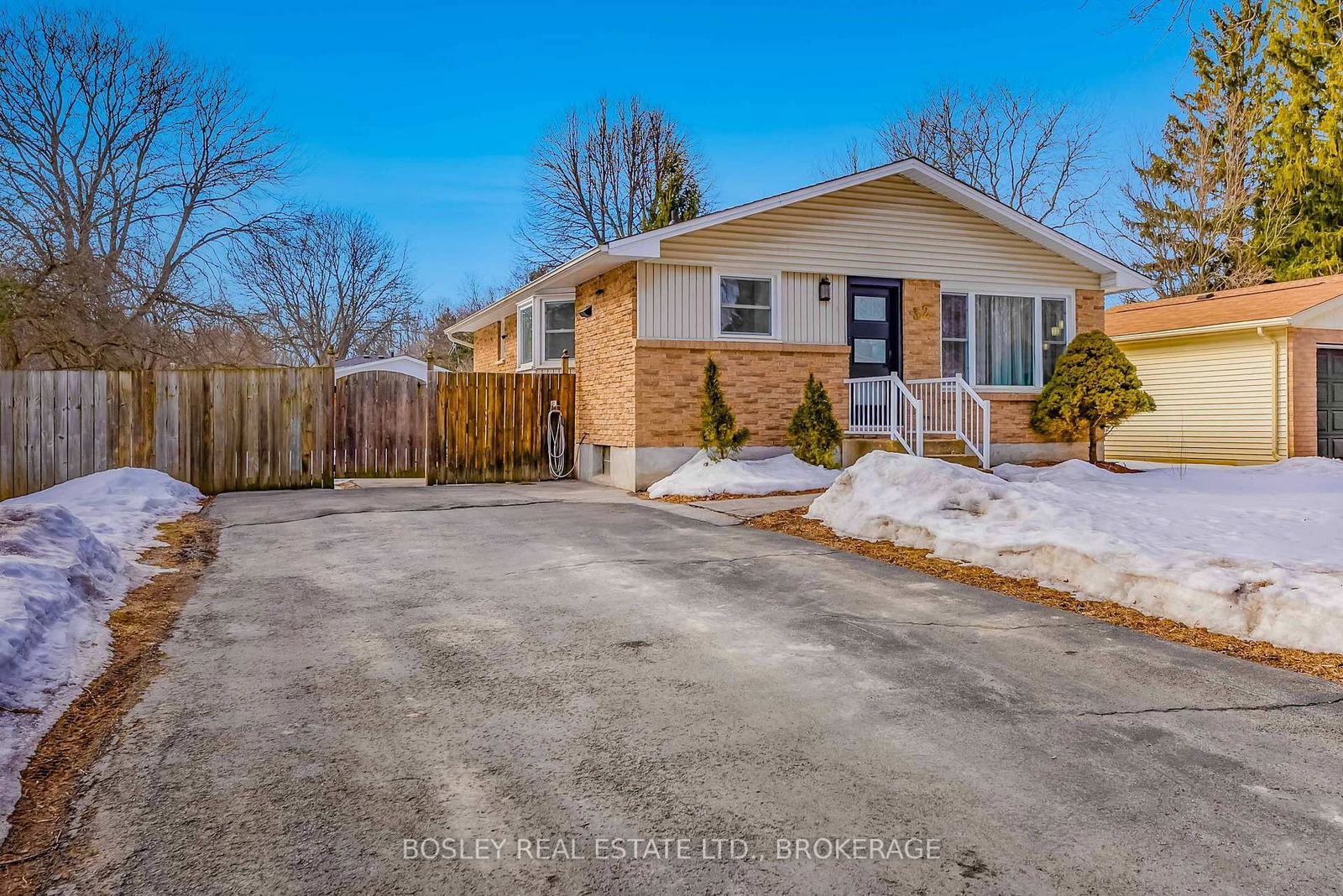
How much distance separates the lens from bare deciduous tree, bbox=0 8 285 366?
1501 cm

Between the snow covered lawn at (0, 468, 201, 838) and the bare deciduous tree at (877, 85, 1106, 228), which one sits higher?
the bare deciduous tree at (877, 85, 1106, 228)

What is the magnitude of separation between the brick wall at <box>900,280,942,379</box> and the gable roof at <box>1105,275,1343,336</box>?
262 inches

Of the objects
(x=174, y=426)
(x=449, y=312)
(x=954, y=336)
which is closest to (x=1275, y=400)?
(x=954, y=336)

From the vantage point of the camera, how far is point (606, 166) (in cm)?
2900

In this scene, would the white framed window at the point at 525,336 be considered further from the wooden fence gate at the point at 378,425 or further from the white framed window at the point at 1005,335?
the white framed window at the point at 1005,335

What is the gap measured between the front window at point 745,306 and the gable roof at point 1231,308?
376 inches

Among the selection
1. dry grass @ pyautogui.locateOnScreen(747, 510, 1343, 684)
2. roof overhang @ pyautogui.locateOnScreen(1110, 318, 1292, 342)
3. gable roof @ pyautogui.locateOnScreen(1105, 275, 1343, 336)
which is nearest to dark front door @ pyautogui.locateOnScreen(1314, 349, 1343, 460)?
gable roof @ pyautogui.locateOnScreen(1105, 275, 1343, 336)

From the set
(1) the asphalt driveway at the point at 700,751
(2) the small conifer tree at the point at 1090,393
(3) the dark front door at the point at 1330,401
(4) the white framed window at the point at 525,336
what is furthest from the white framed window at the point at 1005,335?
(1) the asphalt driveway at the point at 700,751

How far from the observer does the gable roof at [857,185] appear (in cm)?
1122

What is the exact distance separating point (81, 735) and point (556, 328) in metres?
13.1

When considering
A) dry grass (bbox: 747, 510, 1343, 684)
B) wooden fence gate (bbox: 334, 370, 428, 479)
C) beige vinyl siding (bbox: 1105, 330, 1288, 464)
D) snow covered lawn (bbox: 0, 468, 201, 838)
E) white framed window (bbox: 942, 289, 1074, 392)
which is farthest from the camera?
beige vinyl siding (bbox: 1105, 330, 1288, 464)

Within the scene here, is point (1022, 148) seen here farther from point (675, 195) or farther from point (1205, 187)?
point (675, 195)

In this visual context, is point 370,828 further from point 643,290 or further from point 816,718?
point 643,290

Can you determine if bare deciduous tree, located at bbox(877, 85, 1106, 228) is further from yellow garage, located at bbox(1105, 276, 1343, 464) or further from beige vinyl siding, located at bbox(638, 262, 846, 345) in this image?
beige vinyl siding, located at bbox(638, 262, 846, 345)
